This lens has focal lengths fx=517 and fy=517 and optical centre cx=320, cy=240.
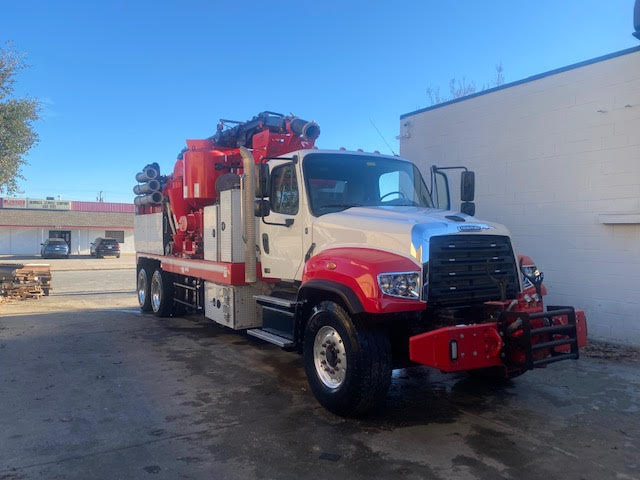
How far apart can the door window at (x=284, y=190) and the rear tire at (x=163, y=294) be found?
5.20 meters

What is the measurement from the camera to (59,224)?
47.2 meters

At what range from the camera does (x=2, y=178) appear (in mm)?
16578

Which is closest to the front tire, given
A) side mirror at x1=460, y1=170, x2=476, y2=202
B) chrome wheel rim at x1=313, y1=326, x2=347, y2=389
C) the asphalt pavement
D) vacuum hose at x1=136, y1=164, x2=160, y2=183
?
chrome wheel rim at x1=313, y1=326, x2=347, y2=389

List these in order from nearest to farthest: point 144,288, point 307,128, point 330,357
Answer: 1. point 330,357
2. point 307,128
3. point 144,288

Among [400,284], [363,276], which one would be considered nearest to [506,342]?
[400,284]

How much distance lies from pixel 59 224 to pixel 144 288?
40467 mm

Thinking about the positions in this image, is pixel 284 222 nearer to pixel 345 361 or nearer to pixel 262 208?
pixel 262 208

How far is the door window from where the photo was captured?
20.1ft

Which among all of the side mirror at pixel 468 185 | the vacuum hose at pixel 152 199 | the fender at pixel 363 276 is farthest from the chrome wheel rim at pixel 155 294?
the side mirror at pixel 468 185

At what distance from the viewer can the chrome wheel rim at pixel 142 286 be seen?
11891mm

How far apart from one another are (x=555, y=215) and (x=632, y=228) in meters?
1.28

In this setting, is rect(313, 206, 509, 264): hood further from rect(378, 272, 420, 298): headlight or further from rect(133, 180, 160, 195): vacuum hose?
rect(133, 180, 160, 195): vacuum hose

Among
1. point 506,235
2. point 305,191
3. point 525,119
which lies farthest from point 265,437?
point 525,119

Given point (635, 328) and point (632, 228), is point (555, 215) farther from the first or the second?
point (635, 328)
